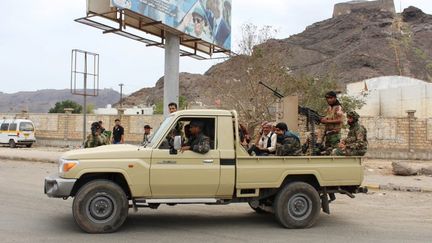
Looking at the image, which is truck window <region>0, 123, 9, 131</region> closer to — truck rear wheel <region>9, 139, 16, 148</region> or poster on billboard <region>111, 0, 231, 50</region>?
truck rear wheel <region>9, 139, 16, 148</region>

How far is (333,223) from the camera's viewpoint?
8.04 meters

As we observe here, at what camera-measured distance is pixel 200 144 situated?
7.12 meters

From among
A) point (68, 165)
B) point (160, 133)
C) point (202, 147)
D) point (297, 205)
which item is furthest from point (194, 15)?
point (68, 165)

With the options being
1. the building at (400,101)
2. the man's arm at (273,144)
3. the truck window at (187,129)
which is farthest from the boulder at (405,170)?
the building at (400,101)

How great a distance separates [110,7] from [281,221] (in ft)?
36.1

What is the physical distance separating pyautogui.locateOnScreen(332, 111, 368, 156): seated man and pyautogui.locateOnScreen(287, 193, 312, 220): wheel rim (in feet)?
3.67

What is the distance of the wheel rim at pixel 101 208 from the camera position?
680 centimetres

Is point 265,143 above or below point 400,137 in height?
below

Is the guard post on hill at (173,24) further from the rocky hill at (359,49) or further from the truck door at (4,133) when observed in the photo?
the rocky hill at (359,49)

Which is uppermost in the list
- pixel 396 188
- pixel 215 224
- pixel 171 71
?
pixel 171 71

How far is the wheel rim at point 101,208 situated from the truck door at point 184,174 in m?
0.65

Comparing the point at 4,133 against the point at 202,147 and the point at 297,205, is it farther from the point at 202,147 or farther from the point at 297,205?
the point at 297,205

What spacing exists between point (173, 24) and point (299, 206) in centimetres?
1265

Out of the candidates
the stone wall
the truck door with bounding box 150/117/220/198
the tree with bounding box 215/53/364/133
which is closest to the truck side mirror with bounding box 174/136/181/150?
the truck door with bounding box 150/117/220/198
